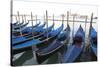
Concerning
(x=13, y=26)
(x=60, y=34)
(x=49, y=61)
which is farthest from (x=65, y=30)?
(x=13, y=26)

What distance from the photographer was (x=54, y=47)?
79.4 inches

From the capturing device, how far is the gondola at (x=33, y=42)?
73.9 inches

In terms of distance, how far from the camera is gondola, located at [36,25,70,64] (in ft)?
6.42

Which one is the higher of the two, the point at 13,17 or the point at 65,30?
the point at 13,17

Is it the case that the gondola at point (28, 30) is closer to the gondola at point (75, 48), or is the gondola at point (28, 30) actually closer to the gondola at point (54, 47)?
the gondola at point (54, 47)

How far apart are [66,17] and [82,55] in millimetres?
469

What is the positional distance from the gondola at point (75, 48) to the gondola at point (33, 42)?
0.22m

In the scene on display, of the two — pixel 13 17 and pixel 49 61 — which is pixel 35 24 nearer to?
pixel 13 17

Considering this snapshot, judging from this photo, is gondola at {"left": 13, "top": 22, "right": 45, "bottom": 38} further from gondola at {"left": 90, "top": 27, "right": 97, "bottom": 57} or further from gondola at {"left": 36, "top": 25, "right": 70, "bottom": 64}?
gondola at {"left": 90, "top": 27, "right": 97, "bottom": 57}

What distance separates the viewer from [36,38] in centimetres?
195

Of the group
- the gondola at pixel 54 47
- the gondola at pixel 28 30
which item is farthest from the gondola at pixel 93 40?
the gondola at pixel 28 30

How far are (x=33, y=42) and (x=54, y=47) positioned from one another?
0.24m

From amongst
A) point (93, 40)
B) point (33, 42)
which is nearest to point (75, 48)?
point (93, 40)

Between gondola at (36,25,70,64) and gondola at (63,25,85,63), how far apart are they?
0.10m
